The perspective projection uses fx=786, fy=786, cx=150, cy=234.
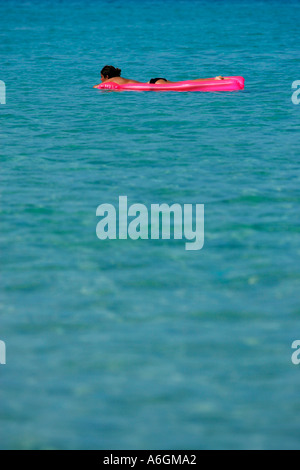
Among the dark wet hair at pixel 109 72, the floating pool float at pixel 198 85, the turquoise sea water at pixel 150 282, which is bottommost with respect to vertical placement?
the turquoise sea water at pixel 150 282

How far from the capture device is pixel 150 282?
6543 mm

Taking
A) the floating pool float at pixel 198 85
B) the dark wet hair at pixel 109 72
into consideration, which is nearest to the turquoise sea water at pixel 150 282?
the floating pool float at pixel 198 85

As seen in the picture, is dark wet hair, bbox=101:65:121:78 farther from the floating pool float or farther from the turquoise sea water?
the turquoise sea water

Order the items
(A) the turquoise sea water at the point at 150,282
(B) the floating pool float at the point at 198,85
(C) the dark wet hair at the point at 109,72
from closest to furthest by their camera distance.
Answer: (A) the turquoise sea water at the point at 150,282, (B) the floating pool float at the point at 198,85, (C) the dark wet hair at the point at 109,72

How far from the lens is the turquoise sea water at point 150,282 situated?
15.5 feet

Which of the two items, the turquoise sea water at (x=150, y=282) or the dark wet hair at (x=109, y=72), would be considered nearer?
the turquoise sea water at (x=150, y=282)

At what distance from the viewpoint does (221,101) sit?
48.1ft

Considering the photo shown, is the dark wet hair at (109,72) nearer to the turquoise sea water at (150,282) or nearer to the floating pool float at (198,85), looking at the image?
the floating pool float at (198,85)

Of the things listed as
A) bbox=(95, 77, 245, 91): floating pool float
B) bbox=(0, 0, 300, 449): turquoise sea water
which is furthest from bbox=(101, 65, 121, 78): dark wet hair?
bbox=(0, 0, 300, 449): turquoise sea water

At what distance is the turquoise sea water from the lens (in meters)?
4.73
